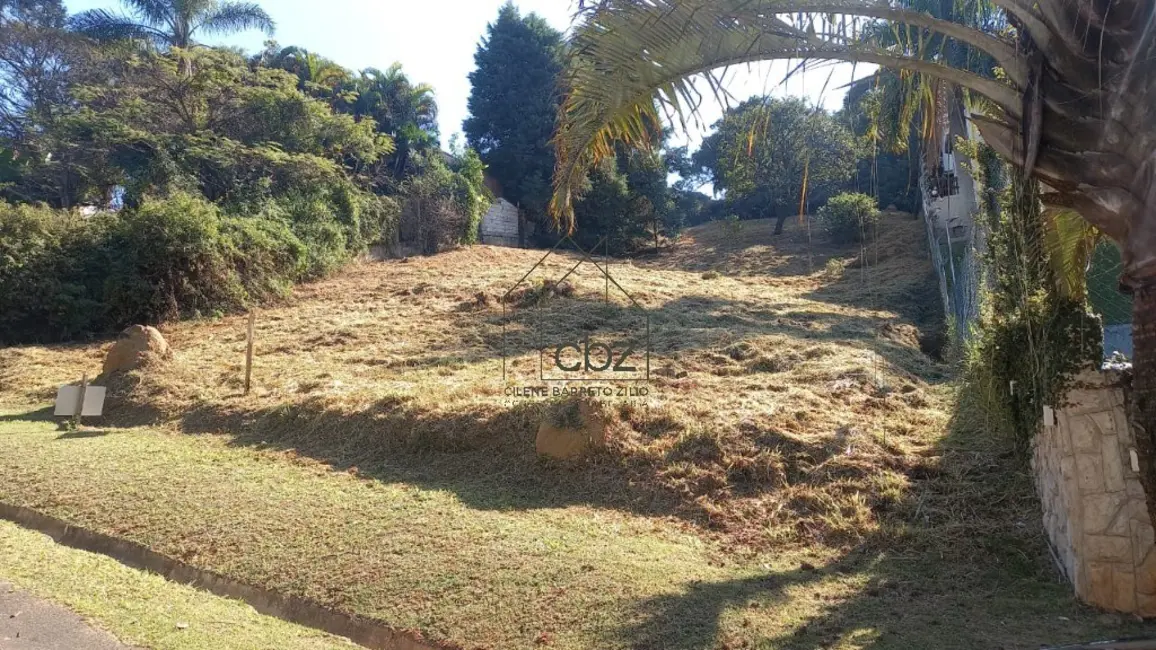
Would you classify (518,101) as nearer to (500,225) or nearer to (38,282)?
(500,225)

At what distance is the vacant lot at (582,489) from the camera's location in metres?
4.03

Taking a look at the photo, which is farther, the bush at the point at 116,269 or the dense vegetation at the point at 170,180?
the dense vegetation at the point at 170,180

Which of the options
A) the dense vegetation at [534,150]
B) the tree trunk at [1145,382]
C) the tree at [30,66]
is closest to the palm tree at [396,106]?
the dense vegetation at [534,150]

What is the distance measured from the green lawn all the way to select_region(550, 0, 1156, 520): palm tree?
5.70 ft

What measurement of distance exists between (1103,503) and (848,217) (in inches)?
761

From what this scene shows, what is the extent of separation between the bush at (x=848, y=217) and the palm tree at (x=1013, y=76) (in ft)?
59.2

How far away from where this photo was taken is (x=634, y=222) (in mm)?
24969

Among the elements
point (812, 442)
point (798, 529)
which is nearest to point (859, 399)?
point (812, 442)

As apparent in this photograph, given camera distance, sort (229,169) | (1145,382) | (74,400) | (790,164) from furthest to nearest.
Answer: (790,164), (229,169), (74,400), (1145,382)

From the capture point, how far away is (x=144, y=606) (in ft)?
13.4

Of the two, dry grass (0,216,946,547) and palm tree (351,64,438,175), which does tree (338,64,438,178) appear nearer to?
palm tree (351,64,438,175)

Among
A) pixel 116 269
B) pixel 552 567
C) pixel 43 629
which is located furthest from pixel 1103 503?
pixel 116 269

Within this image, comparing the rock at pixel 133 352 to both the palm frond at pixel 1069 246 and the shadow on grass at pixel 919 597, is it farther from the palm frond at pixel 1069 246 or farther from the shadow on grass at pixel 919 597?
the palm frond at pixel 1069 246

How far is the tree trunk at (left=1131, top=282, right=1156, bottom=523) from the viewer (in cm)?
249
